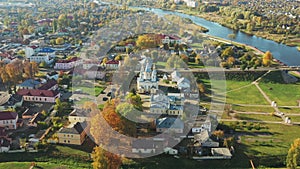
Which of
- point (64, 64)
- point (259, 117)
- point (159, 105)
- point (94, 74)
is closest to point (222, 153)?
point (159, 105)

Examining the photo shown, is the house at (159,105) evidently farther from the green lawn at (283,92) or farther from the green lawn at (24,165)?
the green lawn at (283,92)

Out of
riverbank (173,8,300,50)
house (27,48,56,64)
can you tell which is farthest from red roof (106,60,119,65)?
riverbank (173,8,300,50)

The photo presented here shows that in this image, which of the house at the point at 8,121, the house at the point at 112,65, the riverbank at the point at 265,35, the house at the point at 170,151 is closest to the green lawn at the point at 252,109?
the house at the point at 170,151

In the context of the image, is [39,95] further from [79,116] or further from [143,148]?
[143,148]

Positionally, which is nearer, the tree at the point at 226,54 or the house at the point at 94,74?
the house at the point at 94,74

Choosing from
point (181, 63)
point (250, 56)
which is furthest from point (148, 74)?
point (250, 56)
